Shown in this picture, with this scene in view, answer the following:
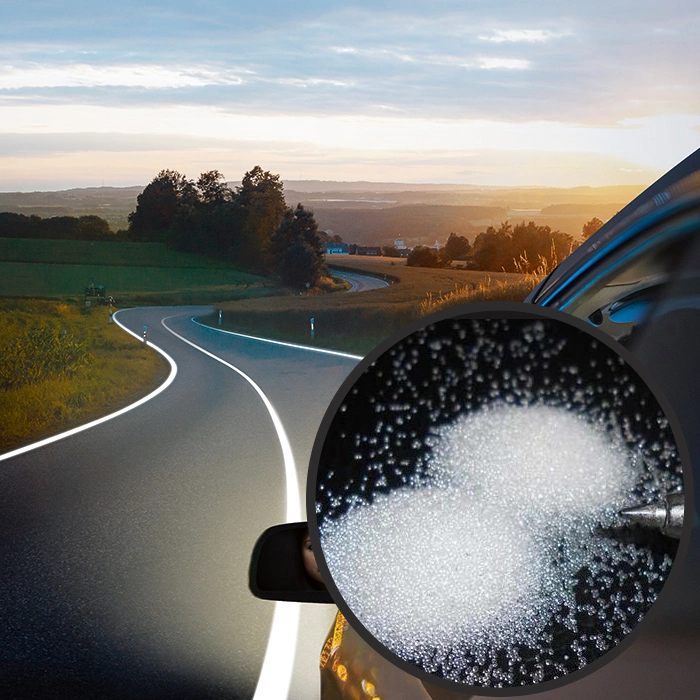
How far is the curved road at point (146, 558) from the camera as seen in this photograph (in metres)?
4.66

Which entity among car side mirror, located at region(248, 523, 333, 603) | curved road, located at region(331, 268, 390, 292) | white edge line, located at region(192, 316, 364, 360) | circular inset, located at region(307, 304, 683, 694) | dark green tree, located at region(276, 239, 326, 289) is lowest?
white edge line, located at region(192, 316, 364, 360)

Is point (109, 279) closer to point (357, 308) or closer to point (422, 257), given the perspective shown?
point (357, 308)

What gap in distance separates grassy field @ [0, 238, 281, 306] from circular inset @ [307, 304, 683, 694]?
3549 centimetres

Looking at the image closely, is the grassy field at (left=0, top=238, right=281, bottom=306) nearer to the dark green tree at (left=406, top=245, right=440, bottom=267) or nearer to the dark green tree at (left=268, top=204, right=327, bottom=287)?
the dark green tree at (left=268, top=204, right=327, bottom=287)

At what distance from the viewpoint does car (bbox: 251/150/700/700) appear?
1222 mm

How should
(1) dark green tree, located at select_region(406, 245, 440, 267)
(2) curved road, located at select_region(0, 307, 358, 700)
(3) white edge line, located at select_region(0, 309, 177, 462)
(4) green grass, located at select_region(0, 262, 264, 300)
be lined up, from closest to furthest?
(2) curved road, located at select_region(0, 307, 358, 700), (3) white edge line, located at select_region(0, 309, 177, 462), (1) dark green tree, located at select_region(406, 245, 440, 267), (4) green grass, located at select_region(0, 262, 264, 300)

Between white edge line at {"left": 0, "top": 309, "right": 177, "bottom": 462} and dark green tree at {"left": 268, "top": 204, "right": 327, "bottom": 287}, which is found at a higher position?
dark green tree at {"left": 268, "top": 204, "right": 327, "bottom": 287}

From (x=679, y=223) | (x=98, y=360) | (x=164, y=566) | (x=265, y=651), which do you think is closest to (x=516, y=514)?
(x=679, y=223)

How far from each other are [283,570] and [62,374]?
21.6m

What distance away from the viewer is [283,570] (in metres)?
1.32

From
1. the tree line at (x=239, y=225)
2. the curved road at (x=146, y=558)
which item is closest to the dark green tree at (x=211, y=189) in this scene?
the tree line at (x=239, y=225)

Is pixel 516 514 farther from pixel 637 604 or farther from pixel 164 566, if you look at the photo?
pixel 164 566

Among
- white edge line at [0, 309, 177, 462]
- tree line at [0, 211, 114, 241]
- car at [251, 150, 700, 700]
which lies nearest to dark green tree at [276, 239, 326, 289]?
tree line at [0, 211, 114, 241]

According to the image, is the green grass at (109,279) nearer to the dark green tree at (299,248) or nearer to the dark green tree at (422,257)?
the dark green tree at (299,248)
